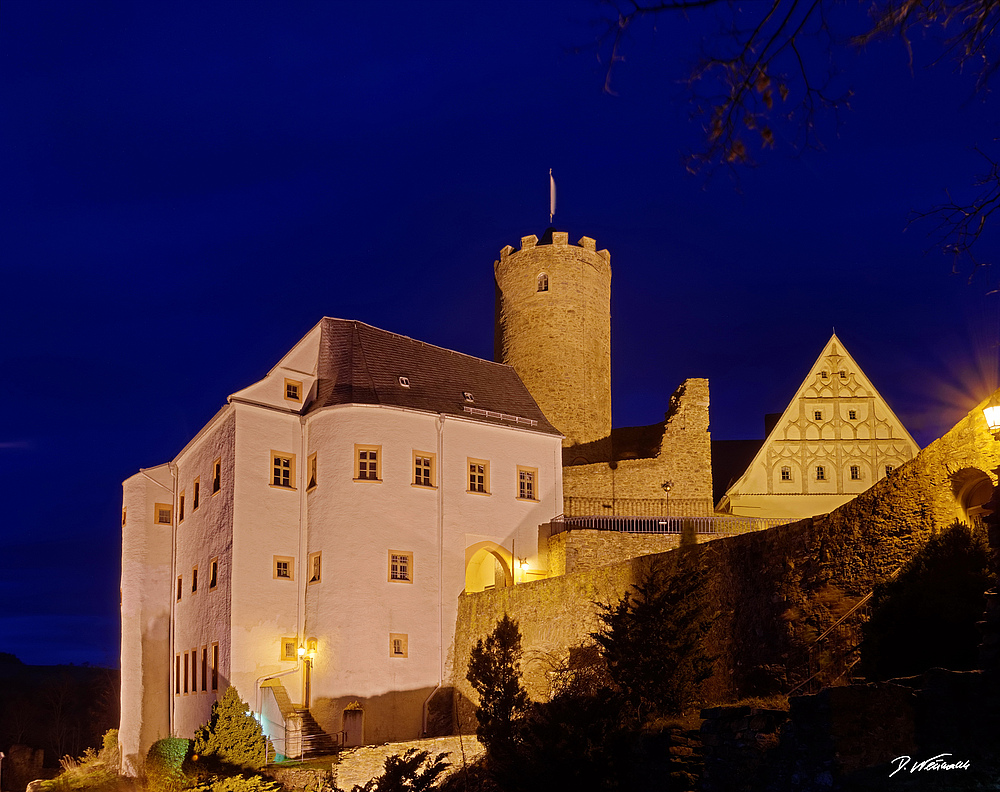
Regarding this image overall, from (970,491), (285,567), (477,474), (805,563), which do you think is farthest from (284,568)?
(970,491)

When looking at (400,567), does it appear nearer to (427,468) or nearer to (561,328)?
(427,468)

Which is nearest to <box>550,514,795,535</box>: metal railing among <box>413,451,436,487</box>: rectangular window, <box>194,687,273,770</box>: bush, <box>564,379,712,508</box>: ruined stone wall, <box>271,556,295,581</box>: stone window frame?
<box>413,451,436,487</box>: rectangular window

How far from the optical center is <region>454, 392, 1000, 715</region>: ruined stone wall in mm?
15680

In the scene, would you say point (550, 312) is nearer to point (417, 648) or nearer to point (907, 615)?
point (417, 648)

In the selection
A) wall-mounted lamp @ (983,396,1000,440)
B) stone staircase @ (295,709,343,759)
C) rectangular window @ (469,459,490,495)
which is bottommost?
stone staircase @ (295,709,343,759)

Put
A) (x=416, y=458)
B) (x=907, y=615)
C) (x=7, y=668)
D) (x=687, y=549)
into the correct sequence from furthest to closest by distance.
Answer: (x=7, y=668)
(x=416, y=458)
(x=687, y=549)
(x=907, y=615)

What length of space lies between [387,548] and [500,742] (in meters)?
14.1

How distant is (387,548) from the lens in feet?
99.8

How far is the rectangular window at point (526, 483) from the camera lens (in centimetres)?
3434

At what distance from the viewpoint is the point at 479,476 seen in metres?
33.3

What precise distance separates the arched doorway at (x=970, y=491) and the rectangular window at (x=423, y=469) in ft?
60.4

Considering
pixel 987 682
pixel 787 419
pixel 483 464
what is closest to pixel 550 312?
pixel 787 419

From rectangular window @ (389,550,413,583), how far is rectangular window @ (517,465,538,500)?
195 inches

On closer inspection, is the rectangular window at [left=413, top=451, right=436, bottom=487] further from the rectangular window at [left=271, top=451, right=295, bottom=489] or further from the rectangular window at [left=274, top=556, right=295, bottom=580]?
the rectangular window at [left=274, top=556, right=295, bottom=580]
